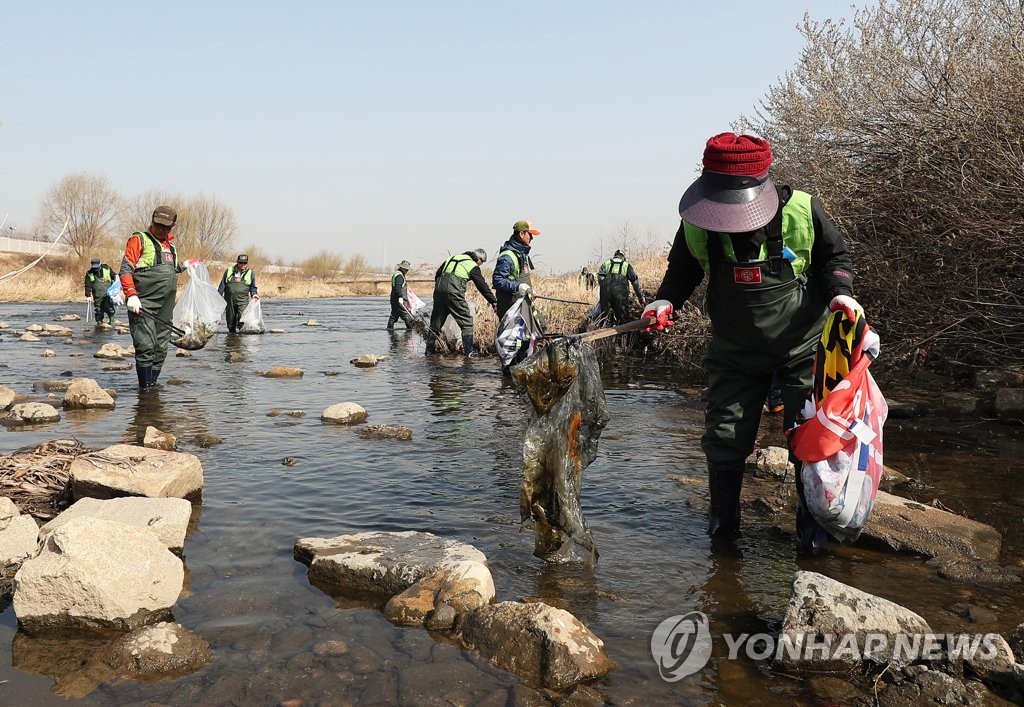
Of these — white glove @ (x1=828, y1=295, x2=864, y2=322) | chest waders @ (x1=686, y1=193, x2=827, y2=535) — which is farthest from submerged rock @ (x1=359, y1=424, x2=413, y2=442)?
white glove @ (x1=828, y1=295, x2=864, y2=322)

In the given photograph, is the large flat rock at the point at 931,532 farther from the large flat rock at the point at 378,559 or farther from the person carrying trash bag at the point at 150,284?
the person carrying trash bag at the point at 150,284

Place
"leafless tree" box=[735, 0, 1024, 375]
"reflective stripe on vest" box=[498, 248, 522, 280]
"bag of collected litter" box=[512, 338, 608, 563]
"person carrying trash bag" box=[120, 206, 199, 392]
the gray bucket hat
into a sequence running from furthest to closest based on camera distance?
"reflective stripe on vest" box=[498, 248, 522, 280]
"person carrying trash bag" box=[120, 206, 199, 392]
"leafless tree" box=[735, 0, 1024, 375]
"bag of collected litter" box=[512, 338, 608, 563]
the gray bucket hat

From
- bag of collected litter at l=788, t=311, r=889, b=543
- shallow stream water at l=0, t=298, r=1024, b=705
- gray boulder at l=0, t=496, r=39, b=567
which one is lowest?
shallow stream water at l=0, t=298, r=1024, b=705

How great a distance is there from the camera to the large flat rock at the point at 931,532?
3865mm

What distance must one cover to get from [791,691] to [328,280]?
168 ft

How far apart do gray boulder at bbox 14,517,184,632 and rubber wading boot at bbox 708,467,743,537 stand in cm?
259

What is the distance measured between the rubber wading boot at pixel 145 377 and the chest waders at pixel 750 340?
7019mm

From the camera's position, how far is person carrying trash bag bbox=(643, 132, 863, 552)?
11.7ft

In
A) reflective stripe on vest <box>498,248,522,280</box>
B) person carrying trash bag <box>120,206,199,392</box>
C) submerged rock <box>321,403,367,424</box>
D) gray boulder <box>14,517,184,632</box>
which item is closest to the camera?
gray boulder <box>14,517,184,632</box>

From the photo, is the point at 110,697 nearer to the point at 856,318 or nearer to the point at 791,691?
the point at 791,691

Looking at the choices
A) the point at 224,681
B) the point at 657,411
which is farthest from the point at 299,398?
the point at 224,681

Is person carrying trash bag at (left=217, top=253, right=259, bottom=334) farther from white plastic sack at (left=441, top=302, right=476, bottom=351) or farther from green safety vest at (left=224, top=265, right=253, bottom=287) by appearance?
white plastic sack at (left=441, top=302, right=476, bottom=351)

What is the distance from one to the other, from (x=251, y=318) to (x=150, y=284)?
976 cm

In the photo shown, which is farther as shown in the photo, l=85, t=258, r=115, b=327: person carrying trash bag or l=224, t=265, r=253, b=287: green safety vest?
l=85, t=258, r=115, b=327: person carrying trash bag
